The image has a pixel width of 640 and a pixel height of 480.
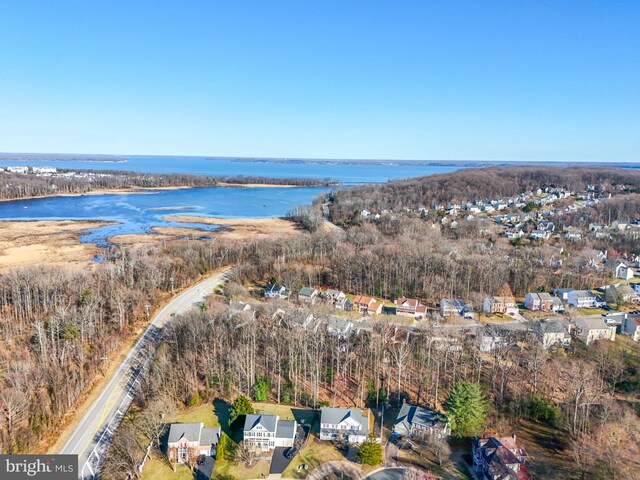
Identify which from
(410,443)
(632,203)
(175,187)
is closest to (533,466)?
(410,443)

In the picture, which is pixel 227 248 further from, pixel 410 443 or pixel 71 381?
pixel 410 443

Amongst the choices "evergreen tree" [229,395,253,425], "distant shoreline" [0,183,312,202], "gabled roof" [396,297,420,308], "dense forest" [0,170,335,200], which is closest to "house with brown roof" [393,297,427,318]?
"gabled roof" [396,297,420,308]

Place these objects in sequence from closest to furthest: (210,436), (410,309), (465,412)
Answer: (210,436), (465,412), (410,309)

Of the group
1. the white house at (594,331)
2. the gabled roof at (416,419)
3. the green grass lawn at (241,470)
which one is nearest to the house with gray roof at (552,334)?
the white house at (594,331)

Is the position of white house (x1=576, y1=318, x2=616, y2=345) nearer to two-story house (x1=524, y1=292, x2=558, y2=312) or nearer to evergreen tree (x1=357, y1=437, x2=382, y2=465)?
two-story house (x1=524, y1=292, x2=558, y2=312)

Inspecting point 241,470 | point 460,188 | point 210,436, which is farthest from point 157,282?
point 460,188

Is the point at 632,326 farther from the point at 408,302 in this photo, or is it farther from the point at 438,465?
the point at 438,465
